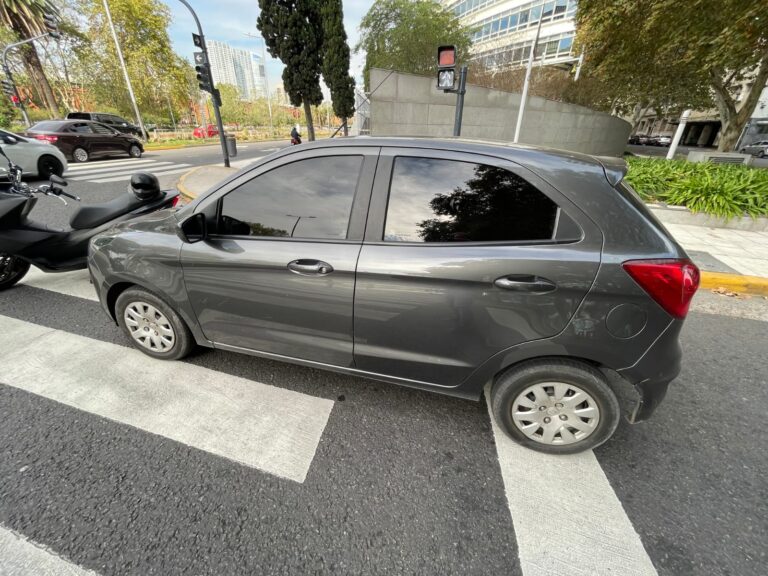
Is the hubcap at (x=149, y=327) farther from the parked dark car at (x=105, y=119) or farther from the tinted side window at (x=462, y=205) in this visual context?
the parked dark car at (x=105, y=119)

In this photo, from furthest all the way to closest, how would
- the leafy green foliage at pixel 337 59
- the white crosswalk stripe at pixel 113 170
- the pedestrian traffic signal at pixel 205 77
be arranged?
the leafy green foliage at pixel 337 59 → the pedestrian traffic signal at pixel 205 77 → the white crosswalk stripe at pixel 113 170

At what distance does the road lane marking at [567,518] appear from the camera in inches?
57.9

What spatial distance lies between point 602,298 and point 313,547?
1.75 m

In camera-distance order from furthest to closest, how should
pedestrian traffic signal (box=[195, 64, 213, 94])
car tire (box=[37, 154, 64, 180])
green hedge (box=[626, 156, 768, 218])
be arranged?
pedestrian traffic signal (box=[195, 64, 213, 94]), car tire (box=[37, 154, 64, 180]), green hedge (box=[626, 156, 768, 218])

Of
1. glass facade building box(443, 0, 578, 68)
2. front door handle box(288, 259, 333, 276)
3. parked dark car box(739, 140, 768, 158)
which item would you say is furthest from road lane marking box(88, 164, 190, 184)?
parked dark car box(739, 140, 768, 158)

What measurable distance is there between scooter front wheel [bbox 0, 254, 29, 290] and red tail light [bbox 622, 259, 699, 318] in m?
5.57

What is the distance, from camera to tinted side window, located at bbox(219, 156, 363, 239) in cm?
193

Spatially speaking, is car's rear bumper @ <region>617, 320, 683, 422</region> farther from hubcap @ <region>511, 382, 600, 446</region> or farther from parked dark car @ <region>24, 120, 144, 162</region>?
parked dark car @ <region>24, 120, 144, 162</region>

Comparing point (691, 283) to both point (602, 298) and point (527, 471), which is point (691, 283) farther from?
point (527, 471)

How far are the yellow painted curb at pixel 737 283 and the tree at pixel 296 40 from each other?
13701 millimetres

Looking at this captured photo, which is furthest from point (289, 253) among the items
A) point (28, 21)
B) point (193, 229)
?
point (28, 21)

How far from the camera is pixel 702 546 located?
5.03 ft

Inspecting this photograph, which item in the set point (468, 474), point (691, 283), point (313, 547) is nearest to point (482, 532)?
point (468, 474)

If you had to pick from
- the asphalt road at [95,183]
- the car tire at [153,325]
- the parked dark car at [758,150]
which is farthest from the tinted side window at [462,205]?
the parked dark car at [758,150]
